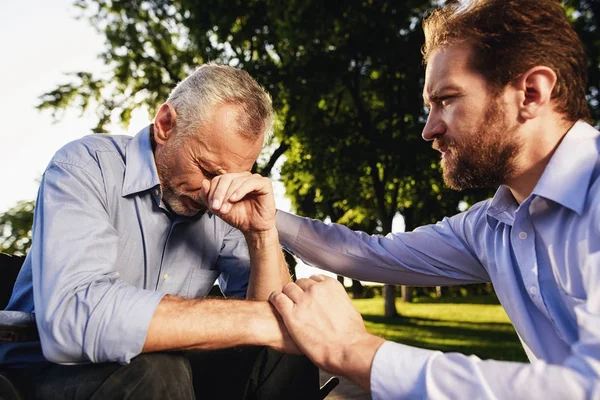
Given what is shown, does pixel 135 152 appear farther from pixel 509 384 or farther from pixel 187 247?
pixel 509 384

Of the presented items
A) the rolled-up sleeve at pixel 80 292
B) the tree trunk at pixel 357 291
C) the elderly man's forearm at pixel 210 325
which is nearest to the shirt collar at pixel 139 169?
the rolled-up sleeve at pixel 80 292

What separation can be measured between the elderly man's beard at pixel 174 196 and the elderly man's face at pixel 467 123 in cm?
113

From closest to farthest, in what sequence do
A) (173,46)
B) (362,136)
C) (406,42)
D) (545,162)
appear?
(545,162) → (406,42) → (362,136) → (173,46)

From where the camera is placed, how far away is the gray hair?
2.62 m

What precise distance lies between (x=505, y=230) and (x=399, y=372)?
99cm

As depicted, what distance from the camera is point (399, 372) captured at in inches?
66.1

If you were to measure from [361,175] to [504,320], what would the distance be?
6078 mm

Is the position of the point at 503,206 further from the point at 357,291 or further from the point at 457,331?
the point at 357,291

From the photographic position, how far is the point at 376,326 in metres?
14.2

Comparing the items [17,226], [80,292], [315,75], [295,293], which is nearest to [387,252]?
[295,293]

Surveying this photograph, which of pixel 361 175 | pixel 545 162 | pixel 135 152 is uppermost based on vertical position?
pixel 135 152

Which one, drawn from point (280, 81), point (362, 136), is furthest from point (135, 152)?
point (362, 136)

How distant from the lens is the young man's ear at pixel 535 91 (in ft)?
7.38

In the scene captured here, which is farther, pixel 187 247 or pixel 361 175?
pixel 361 175
